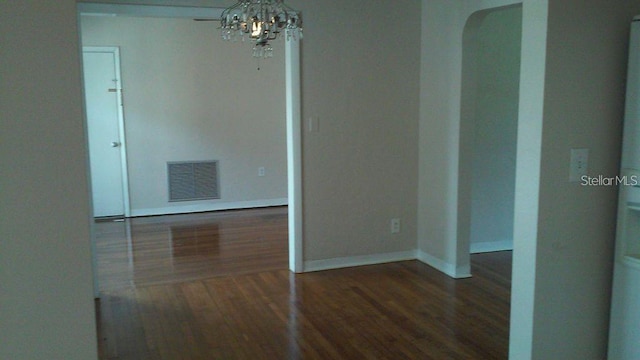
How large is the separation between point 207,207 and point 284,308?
12.3 feet

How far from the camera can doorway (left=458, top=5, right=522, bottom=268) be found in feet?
15.5

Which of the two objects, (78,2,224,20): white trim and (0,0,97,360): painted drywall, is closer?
(0,0,97,360): painted drywall

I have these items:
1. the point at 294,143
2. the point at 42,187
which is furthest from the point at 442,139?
the point at 42,187

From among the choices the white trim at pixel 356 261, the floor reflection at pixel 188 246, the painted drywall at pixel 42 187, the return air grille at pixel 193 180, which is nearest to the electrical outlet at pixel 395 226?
the white trim at pixel 356 261

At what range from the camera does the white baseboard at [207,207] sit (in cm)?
707

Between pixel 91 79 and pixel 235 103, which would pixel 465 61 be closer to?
pixel 235 103

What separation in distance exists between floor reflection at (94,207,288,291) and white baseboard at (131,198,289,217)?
15 centimetres

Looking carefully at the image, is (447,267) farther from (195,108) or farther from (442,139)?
(195,108)

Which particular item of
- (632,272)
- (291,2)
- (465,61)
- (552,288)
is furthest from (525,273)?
(291,2)

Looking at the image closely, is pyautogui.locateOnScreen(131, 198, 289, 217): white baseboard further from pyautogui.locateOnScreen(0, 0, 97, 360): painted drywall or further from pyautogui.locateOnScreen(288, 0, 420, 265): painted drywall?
pyautogui.locateOnScreen(0, 0, 97, 360): painted drywall

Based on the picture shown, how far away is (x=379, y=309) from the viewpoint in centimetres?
384

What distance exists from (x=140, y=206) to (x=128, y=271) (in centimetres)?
239

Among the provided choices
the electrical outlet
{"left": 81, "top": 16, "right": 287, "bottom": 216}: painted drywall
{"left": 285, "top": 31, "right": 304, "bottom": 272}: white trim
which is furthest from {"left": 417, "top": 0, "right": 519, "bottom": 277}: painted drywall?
{"left": 81, "top": 16, "right": 287, "bottom": 216}: painted drywall

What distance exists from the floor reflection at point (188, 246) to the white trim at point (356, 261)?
0.31 metres
